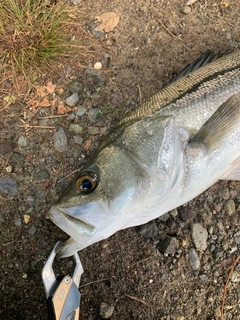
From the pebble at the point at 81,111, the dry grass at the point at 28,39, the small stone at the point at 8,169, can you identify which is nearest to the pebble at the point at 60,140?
the pebble at the point at 81,111

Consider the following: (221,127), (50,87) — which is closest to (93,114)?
(50,87)

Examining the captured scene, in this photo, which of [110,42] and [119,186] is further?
[110,42]

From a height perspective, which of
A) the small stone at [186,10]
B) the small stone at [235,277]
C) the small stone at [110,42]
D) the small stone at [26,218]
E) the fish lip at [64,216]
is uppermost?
the small stone at [186,10]

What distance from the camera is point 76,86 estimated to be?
10.7 feet

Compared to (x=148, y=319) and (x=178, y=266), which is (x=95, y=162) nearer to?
(x=178, y=266)

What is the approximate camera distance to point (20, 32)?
329cm

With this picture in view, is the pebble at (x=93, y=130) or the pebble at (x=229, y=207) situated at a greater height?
the pebble at (x=229, y=207)

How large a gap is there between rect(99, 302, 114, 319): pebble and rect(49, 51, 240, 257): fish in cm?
80

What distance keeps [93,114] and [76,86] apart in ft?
1.00

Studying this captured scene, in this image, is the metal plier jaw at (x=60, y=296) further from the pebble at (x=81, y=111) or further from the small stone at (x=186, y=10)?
the small stone at (x=186, y=10)

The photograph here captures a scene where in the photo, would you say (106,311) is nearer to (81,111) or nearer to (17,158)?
(17,158)

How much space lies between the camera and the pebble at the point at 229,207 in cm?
302

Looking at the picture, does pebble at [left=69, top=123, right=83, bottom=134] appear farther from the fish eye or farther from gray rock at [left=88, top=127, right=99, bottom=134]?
the fish eye

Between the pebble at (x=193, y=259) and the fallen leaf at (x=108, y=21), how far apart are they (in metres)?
2.10
